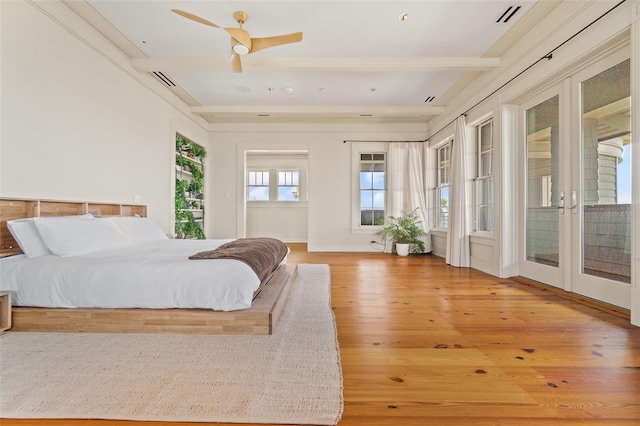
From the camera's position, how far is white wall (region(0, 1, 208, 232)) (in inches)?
93.9

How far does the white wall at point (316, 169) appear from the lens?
21.4 ft

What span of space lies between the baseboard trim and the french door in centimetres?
5

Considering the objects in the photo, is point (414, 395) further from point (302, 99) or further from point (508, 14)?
point (302, 99)

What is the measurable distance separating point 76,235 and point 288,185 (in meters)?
6.45

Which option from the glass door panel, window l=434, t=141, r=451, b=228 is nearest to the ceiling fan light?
the glass door panel

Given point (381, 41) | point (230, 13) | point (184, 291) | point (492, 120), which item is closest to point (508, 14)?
point (381, 41)

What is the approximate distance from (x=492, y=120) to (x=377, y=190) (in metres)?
Result: 2.87

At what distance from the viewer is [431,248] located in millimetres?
6262

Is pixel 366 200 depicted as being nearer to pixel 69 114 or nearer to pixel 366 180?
pixel 366 180

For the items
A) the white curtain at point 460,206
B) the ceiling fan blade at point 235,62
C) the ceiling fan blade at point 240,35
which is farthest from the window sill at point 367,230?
the ceiling fan blade at point 240,35

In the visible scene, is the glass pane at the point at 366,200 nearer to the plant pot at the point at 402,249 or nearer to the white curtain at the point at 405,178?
the white curtain at the point at 405,178

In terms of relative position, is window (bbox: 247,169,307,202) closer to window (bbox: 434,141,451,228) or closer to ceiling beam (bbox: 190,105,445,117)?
ceiling beam (bbox: 190,105,445,117)

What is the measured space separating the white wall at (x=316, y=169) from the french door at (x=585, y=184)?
134 inches

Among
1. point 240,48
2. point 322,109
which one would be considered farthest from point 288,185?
point 240,48
